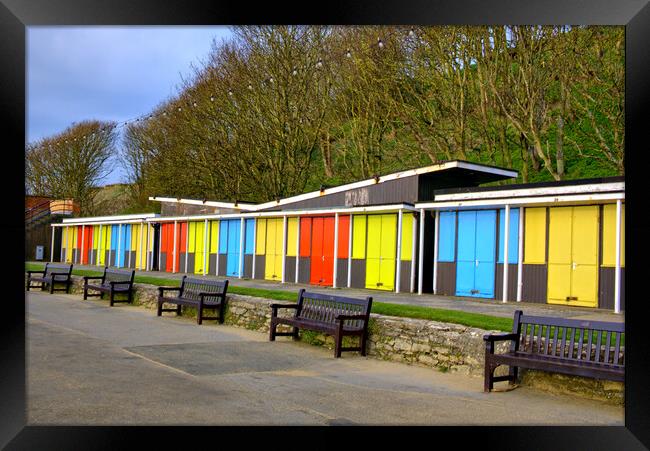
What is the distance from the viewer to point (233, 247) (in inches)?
989

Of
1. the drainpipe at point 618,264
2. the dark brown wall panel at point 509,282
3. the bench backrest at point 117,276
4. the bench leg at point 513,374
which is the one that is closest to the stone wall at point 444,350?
the bench leg at point 513,374

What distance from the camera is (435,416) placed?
21.2 feet

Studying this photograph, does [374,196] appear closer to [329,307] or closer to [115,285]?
[115,285]

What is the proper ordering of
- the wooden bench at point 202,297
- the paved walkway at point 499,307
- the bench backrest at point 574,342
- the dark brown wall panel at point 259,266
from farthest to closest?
the dark brown wall panel at point 259,266, the wooden bench at point 202,297, the paved walkway at point 499,307, the bench backrest at point 574,342

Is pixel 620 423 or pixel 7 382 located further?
pixel 620 423

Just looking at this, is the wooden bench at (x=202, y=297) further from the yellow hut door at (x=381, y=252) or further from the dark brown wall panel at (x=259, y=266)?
the dark brown wall panel at (x=259, y=266)

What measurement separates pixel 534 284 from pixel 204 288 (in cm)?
744

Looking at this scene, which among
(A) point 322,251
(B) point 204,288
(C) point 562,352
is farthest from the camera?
(A) point 322,251

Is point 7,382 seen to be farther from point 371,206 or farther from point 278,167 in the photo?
point 278,167

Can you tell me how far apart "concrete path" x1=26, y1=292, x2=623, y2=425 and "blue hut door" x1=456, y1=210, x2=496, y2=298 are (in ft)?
20.3

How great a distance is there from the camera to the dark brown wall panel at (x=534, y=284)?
1457 centimetres

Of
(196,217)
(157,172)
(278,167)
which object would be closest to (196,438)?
(196,217)

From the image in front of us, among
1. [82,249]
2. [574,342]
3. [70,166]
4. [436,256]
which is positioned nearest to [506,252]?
[436,256]
